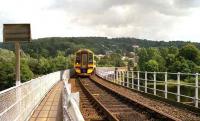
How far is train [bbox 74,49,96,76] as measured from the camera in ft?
176

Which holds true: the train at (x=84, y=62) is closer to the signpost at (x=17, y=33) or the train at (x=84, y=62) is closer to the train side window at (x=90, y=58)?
the train side window at (x=90, y=58)

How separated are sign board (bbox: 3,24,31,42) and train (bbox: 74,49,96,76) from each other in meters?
37.6

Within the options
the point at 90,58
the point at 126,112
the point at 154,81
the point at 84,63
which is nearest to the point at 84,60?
the point at 84,63

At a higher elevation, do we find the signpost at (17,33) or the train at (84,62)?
the signpost at (17,33)

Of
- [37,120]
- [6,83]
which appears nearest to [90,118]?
[37,120]

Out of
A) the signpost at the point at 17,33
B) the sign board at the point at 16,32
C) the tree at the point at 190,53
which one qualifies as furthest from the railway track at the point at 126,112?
the tree at the point at 190,53

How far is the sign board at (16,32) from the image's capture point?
623 inches

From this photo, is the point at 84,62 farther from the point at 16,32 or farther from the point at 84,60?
the point at 16,32

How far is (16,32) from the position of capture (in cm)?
1591

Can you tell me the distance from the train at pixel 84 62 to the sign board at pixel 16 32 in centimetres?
3762

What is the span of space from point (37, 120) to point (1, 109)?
504cm

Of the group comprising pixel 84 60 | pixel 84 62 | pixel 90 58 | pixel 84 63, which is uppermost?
pixel 90 58

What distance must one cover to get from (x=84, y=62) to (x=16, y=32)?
38249mm

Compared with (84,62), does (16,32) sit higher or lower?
higher
